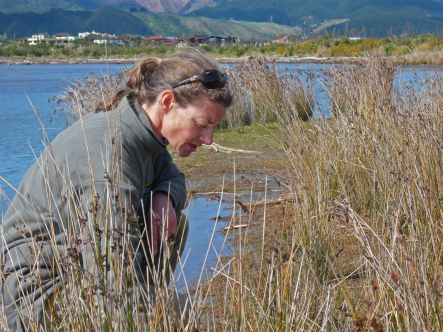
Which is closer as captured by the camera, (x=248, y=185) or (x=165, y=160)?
(x=165, y=160)

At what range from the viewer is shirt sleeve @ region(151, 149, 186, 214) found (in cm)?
→ 318

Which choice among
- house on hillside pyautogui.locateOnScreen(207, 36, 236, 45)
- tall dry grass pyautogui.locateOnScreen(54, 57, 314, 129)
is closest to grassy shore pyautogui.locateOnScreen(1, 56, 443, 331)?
tall dry grass pyautogui.locateOnScreen(54, 57, 314, 129)

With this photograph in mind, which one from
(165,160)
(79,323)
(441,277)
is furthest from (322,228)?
(79,323)

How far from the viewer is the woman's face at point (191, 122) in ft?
9.13

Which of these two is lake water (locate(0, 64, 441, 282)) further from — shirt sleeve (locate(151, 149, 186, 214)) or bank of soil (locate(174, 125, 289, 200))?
bank of soil (locate(174, 125, 289, 200))

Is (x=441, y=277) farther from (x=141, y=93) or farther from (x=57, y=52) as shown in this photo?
(x=57, y=52)

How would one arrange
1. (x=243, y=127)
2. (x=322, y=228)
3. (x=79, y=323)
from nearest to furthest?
(x=79, y=323) → (x=322, y=228) → (x=243, y=127)

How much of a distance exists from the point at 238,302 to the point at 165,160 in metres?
0.98

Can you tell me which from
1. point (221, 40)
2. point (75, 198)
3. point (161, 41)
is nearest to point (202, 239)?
point (75, 198)

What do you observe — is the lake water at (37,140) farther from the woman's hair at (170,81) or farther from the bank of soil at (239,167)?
the bank of soil at (239,167)


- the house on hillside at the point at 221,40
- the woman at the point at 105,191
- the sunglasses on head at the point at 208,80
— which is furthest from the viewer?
the house on hillside at the point at 221,40

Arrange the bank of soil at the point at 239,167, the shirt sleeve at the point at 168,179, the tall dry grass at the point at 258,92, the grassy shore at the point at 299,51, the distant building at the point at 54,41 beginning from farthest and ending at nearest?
the distant building at the point at 54,41 → the grassy shore at the point at 299,51 → the tall dry grass at the point at 258,92 → the bank of soil at the point at 239,167 → the shirt sleeve at the point at 168,179

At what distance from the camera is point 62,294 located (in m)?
2.30

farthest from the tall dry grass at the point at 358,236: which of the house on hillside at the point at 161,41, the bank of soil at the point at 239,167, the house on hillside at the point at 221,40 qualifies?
the house on hillside at the point at 221,40
